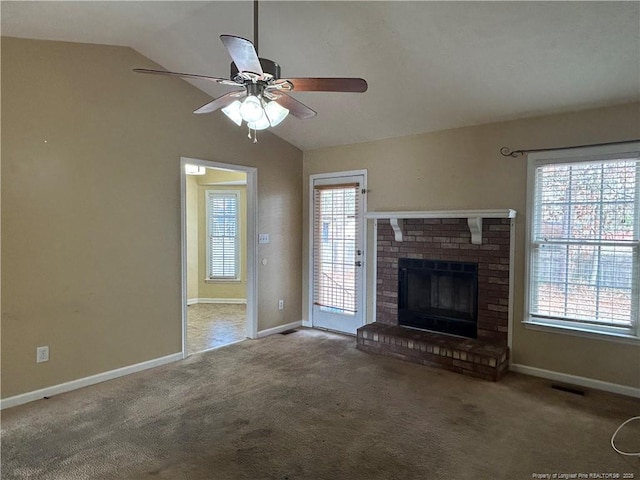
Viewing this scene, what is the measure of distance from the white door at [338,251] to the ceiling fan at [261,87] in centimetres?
255

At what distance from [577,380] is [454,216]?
1.83 m

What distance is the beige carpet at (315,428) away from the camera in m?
2.31

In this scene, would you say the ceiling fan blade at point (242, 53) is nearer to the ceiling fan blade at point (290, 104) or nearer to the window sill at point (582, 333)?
the ceiling fan blade at point (290, 104)

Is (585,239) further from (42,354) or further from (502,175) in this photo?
(42,354)

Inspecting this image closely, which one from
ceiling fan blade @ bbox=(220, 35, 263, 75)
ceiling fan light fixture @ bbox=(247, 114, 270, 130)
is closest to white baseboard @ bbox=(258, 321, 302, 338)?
ceiling fan light fixture @ bbox=(247, 114, 270, 130)

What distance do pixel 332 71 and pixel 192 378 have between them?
10.2 feet

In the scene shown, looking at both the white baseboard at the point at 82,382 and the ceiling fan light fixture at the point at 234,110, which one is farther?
the white baseboard at the point at 82,382

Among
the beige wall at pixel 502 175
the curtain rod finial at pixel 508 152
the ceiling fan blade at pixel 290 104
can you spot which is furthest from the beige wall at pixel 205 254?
the ceiling fan blade at pixel 290 104

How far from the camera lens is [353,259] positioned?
500 centimetres

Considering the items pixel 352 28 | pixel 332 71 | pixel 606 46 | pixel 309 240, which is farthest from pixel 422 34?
pixel 309 240

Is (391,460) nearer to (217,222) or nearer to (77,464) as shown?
(77,464)

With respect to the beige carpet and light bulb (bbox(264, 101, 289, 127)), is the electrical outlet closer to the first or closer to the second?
the beige carpet

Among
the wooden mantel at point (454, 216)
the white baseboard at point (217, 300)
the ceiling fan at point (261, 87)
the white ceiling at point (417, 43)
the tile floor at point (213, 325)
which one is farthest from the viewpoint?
the white baseboard at point (217, 300)

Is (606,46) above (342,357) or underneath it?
above
